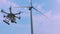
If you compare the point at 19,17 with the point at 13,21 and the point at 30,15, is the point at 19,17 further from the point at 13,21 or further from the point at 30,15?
the point at 30,15

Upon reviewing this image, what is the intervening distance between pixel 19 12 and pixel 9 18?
2.40 metres

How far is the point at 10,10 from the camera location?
3284 centimetres

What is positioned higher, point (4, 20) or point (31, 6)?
point (31, 6)

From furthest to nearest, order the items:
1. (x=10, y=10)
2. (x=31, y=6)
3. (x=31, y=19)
Result: 1. (x=10, y=10)
2. (x=31, y=6)
3. (x=31, y=19)

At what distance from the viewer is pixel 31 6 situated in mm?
30734

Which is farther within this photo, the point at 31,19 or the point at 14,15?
the point at 14,15

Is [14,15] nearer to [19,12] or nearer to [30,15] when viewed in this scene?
[19,12]

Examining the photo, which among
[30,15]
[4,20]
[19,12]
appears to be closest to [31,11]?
[30,15]

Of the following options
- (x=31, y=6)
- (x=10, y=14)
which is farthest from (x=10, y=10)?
(x=31, y=6)

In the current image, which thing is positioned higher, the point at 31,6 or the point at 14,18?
the point at 31,6

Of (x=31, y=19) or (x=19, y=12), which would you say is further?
(x=19, y=12)

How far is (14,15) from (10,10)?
1393 millimetres

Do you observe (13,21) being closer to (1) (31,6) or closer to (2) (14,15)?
(2) (14,15)

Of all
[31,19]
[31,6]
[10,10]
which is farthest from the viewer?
[10,10]
